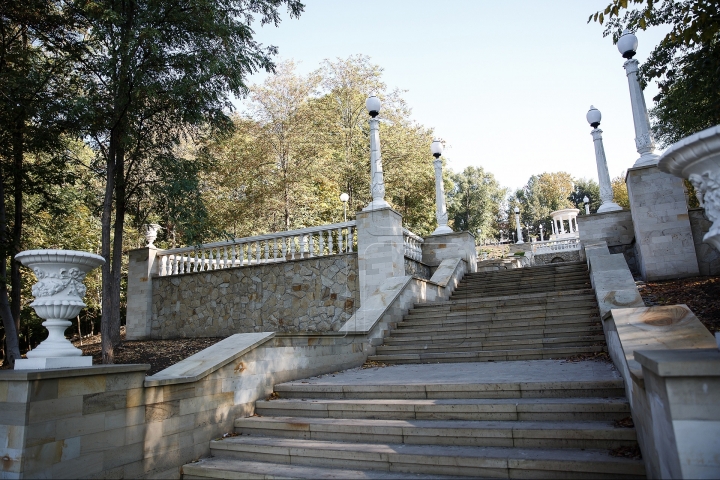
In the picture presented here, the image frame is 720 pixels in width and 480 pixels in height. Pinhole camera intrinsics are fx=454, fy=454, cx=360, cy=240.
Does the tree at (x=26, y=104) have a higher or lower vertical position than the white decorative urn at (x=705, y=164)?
higher

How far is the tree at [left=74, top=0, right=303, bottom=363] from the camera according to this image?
959 centimetres

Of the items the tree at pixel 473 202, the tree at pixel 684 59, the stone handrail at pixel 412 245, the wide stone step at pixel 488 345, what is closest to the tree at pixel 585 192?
the tree at pixel 473 202

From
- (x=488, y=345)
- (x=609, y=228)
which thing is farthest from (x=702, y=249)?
(x=488, y=345)

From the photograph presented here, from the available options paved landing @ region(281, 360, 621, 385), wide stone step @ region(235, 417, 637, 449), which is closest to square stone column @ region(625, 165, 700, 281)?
paved landing @ region(281, 360, 621, 385)

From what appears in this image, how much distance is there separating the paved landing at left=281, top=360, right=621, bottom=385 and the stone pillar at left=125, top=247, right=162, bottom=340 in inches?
368

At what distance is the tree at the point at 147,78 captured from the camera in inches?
377

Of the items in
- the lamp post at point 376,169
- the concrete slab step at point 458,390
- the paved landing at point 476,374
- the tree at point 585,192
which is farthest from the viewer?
the tree at point 585,192

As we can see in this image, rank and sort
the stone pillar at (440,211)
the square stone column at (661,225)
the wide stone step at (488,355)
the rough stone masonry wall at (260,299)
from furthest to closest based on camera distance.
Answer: the stone pillar at (440,211)
the rough stone masonry wall at (260,299)
the square stone column at (661,225)
the wide stone step at (488,355)

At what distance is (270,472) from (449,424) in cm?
163

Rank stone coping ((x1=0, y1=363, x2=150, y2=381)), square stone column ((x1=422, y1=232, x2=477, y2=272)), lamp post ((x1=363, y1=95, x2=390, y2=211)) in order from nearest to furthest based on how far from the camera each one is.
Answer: stone coping ((x1=0, y1=363, x2=150, y2=381)) → lamp post ((x1=363, y1=95, x2=390, y2=211)) → square stone column ((x1=422, y1=232, x2=477, y2=272))

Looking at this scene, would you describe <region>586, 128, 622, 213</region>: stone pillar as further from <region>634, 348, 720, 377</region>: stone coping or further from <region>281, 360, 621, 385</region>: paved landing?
<region>634, 348, 720, 377</region>: stone coping

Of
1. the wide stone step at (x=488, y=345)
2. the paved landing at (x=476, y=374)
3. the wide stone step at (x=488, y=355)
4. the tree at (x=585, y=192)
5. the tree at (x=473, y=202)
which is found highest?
the tree at (x=585, y=192)

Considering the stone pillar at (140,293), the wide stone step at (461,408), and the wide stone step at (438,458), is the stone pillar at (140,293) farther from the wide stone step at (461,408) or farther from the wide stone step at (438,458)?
the wide stone step at (438,458)

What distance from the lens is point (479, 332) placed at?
25.5 ft
